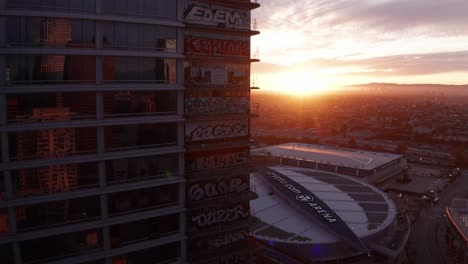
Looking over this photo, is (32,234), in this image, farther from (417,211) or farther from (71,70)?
(417,211)

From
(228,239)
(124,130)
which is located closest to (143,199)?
(124,130)

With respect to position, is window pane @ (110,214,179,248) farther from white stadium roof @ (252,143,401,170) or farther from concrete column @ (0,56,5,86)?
white stadium roof @ (252,143,401,170)

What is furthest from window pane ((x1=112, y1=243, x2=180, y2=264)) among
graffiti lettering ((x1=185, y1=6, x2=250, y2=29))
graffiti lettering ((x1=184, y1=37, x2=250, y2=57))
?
graffiti lettering ((x1=185, y1=6, x2=250, y2=29))

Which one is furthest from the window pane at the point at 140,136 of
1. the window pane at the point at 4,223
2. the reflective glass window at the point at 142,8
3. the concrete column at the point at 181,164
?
the reflective glass window at the point at 142,8

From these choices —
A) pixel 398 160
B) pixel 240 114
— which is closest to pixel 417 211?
pixel 398 160

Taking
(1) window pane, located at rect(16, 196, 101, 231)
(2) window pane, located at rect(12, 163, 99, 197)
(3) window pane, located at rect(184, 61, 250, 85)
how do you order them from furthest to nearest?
(3) window pane, located at rect(184, 61, 250, 85) → (1) window pane, located at rect(16, 196, 101, 231) → (2) window pane, located at rect(12, 163, 99, 197)

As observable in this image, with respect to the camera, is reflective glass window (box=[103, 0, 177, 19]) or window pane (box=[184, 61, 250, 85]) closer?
reflective glass window (box=[103, 0, 177, 19])
